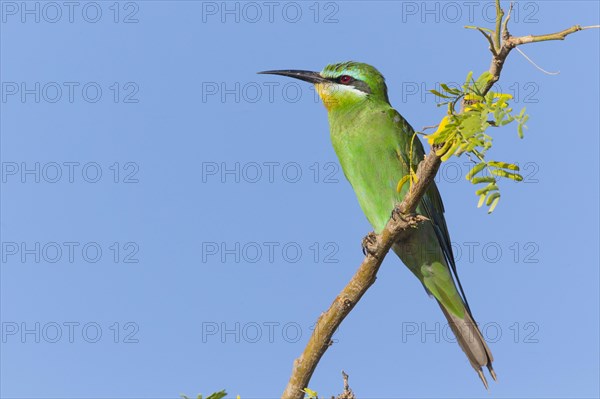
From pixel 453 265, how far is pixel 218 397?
11.5 feet

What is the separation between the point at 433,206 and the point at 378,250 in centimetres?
242

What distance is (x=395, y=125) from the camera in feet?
18.2

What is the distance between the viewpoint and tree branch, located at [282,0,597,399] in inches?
90.5

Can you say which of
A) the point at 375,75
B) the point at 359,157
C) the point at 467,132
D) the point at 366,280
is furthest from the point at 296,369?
the point at 375,75

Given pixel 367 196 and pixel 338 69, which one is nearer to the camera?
pixel 367 196

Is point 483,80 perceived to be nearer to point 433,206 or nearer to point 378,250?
point 378,250

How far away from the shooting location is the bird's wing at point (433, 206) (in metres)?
5.41

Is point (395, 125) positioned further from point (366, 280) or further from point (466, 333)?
point (366, 280)

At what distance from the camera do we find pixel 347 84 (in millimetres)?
6125

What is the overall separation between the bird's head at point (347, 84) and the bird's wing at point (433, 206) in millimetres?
373

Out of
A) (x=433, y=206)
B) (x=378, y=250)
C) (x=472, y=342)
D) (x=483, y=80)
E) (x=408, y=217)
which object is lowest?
(x=472, y=342)

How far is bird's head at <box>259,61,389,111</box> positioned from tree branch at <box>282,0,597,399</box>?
2796mm

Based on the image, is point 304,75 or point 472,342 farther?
point 304,75

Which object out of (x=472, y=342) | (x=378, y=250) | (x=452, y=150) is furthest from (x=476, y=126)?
(x=472, y=342)
